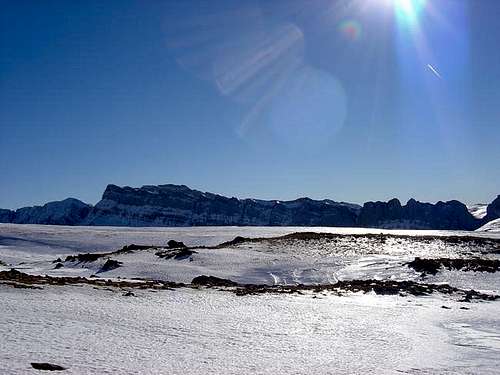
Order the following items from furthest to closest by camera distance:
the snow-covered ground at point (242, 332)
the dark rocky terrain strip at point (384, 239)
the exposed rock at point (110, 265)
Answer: the dark rocky terrain strip at point (384, 239)
the exposed rock at point (110, 265)
the snow-covered ground at point (242, 332)

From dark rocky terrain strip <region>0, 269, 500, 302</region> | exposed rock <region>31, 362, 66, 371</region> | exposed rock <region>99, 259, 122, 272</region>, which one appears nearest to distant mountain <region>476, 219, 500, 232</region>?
dark rocky terrain strip <region>0, 269, 500, 302</region>

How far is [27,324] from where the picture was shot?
10.6 meters

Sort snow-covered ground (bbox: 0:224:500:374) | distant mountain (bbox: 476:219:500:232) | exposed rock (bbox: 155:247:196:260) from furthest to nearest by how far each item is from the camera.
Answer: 1. distant mountain (bbox: 476:219:500:232)
2. exposed rock (bbox: 155:247:196:260)
3. snow-covered ground (bbox: 0:224:500:374)

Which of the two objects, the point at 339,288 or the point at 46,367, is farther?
the point at 339,288

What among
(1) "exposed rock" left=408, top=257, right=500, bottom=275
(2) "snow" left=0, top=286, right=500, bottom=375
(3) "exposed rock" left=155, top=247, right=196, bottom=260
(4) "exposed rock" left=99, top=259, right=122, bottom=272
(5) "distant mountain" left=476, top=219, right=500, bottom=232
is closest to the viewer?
(2) "snow" left=0, top=286, right=500, bottom=375

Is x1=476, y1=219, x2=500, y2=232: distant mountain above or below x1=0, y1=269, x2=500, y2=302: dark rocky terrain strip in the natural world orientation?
above

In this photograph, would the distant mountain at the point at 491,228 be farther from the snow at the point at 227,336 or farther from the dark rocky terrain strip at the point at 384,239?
the snow at the point at 227,336

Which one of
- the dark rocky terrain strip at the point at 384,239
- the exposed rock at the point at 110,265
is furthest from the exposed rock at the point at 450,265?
the exposed rock at the point at 110,265

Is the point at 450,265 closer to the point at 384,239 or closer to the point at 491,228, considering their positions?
the point at 384,239

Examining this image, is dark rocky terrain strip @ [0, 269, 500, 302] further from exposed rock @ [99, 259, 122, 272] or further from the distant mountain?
the distant mountain

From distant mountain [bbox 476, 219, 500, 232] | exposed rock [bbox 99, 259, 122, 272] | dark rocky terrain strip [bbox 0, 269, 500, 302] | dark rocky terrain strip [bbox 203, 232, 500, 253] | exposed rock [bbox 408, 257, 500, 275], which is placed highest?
distant mountain [bbox 476, 219, 500, 232]

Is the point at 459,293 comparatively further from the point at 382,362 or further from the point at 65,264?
the point at 65,264

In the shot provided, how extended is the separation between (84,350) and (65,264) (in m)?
27.8

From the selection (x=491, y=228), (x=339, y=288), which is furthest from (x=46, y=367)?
(x=491, y=228)
